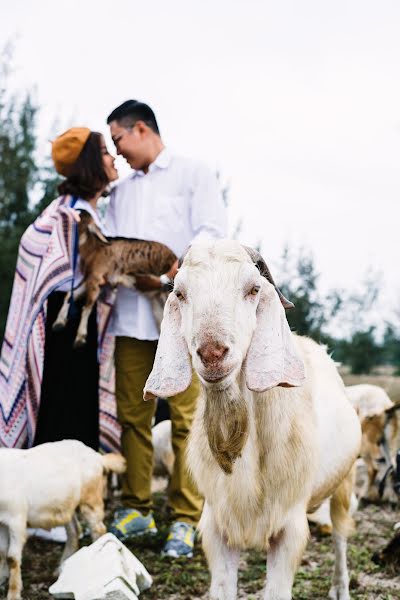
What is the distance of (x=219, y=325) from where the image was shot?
96.3 inches

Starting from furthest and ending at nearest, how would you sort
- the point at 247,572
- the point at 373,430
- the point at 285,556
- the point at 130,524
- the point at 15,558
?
the point at 373,430
the point at 130,524
the point at 247,572
the point at 15,558
the point at 285,556

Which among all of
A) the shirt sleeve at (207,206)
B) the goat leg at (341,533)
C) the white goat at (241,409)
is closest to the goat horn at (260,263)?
the white goat at (241,409)

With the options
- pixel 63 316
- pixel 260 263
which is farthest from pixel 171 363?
pixel 63 316

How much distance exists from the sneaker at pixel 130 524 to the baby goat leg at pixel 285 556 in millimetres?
2191

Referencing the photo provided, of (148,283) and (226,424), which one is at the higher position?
(148,283)

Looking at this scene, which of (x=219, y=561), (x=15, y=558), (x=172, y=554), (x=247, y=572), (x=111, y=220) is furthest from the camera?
(x=111, y=220)

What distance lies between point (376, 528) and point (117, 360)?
2527 mm

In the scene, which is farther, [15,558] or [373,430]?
[373,430]

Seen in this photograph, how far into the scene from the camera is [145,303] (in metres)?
Answer: 5.04

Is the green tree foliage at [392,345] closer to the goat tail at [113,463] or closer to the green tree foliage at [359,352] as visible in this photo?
the green tree foliage at [359,352]

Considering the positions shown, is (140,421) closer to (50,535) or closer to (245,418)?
(50,535)

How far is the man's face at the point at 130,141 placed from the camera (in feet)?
16.4

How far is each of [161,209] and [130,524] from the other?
2.15 meters

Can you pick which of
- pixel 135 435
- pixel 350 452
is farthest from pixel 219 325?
pixel 135 435
